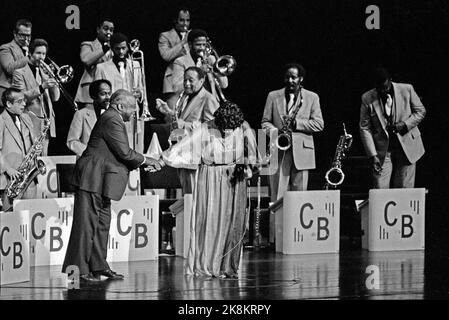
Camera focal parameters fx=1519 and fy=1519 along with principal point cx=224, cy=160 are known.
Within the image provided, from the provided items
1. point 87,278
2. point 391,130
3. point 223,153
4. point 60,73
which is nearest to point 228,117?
point 223,153

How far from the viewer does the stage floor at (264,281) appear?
9.72m

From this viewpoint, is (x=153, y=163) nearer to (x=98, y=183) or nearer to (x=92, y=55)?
(x=98, y=183)

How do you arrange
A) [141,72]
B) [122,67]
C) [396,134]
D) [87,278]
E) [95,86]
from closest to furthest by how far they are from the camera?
[87,278] → [95,86] → [396,134] → [122,67] → [141,72]

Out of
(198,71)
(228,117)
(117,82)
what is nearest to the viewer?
(228,117)

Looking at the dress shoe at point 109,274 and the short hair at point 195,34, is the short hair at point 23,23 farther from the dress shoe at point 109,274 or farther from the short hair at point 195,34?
the dress shoe at point 109,274

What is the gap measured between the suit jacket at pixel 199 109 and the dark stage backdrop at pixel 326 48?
1.41 m

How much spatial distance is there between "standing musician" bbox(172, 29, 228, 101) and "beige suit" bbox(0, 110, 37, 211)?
155cm

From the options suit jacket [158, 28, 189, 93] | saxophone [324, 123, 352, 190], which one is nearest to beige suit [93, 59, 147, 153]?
suit jacket [158, 28, 189, 93]

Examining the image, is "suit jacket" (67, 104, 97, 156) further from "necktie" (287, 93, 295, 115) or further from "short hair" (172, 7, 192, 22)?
"necktie" (287, 93, 295, 115)

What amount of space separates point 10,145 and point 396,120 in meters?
3.18

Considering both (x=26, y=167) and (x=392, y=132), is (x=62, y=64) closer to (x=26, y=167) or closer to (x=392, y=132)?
(x=26, y=167)

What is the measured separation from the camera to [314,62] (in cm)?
1359

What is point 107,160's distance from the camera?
400 inches

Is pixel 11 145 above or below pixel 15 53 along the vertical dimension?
below
